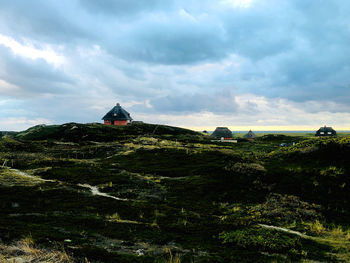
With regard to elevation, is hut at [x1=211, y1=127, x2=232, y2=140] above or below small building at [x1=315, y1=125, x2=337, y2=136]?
below

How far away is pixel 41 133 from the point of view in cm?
13975

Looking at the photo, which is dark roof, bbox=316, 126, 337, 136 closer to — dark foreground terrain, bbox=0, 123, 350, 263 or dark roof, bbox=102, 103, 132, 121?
dark roof, bbox=102, 103, 132, 121

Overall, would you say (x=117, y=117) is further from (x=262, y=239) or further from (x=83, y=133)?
(x=262, y=239)

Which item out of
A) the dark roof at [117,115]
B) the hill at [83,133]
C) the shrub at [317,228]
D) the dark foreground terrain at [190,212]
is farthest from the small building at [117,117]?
the shrub at [317,228]

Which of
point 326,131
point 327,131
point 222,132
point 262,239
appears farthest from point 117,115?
point 262,239

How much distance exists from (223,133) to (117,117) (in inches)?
2614

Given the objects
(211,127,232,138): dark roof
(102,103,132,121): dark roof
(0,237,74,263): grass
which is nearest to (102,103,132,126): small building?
(102,103,132,121): dark roof

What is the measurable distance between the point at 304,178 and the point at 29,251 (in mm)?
31341

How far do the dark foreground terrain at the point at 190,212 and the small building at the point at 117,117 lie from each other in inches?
4288

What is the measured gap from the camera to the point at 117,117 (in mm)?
157375

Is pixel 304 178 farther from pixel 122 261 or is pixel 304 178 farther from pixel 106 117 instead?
pixel 106 117

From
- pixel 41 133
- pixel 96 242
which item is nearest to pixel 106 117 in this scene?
pixel 41 133

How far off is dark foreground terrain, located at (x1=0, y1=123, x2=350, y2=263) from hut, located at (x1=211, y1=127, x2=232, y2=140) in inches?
3591

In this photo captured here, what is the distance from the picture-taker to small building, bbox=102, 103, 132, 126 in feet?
516
